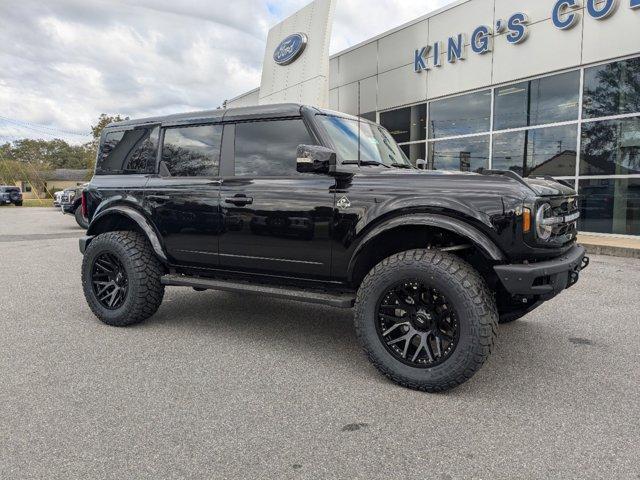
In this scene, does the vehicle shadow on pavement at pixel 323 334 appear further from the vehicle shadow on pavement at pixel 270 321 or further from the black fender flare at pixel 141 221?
the black fender flare at pixel 141 221

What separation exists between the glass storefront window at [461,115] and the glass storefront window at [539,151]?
713 mm

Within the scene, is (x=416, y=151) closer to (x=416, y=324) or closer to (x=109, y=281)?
(x=109, y=281)

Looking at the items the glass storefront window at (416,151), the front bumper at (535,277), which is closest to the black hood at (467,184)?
the front bumper at (535,277)

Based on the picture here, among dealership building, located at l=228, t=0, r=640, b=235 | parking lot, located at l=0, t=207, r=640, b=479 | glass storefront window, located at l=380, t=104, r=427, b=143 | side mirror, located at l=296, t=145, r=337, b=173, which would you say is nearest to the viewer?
parking lot, located at l=0, t=207, r=640, b=479

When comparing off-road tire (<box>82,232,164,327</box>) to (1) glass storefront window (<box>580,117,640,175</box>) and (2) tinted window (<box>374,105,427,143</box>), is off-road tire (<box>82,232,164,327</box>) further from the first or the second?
(2) tinted window (<box>374,105,427,143</box>)

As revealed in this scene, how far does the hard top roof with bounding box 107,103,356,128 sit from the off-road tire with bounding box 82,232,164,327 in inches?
43.5

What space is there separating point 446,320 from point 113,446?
2.01m

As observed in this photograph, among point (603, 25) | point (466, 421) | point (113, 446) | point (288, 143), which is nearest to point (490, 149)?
point (603, 25)

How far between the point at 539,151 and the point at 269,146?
997cm

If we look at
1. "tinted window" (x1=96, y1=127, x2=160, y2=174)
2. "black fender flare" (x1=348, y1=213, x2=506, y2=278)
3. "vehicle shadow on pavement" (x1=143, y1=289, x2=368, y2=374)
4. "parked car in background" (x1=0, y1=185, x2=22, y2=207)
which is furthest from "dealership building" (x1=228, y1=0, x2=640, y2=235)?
"parked car in background" (x1=0, y1=185, x2=22, y2=207)

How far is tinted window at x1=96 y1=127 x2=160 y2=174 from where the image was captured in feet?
14.8

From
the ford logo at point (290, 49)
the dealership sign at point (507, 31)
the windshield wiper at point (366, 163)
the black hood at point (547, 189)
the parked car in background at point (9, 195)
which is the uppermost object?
the ford logo at point (290, 49)

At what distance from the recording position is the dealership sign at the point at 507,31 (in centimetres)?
1015

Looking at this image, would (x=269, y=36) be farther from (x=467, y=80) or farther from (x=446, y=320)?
(x=446, y=320)
